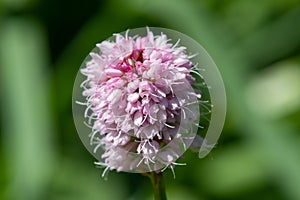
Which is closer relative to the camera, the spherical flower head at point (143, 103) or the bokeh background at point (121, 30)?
the spherical flower head at point (143, 103)

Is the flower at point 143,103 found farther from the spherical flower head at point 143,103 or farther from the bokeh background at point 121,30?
the bokeh background at point 121,30

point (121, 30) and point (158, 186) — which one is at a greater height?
point (121, 30)

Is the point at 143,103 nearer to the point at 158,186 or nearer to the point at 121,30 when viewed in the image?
the point at 158,186

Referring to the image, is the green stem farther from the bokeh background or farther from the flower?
the bokeh background

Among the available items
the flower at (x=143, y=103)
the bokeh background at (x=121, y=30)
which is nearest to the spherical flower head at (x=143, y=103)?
the flower at (x=143, y=103)

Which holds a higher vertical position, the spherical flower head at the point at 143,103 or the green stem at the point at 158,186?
the spherical flower head at the point at 143,103

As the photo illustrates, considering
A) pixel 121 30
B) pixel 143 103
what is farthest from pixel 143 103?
pixel 121 30

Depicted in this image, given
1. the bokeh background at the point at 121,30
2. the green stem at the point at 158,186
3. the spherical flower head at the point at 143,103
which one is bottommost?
the green stem at the point at 158,186
